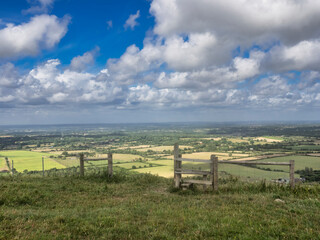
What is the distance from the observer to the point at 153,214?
24.5 ft

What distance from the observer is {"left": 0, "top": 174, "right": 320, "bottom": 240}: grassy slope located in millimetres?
5707

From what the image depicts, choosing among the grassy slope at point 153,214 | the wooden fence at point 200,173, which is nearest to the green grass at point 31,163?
the grassy slope at point 153,214

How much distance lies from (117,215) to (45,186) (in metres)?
6.36

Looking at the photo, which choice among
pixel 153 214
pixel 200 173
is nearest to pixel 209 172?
pixel 200 173

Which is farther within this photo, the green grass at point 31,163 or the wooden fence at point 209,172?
the green grass at point 31,163

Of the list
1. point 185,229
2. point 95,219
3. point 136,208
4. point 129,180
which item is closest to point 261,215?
point 185,229

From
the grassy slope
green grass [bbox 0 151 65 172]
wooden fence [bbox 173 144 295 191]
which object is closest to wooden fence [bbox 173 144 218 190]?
wooden fence [bbox 173 144 295 191]

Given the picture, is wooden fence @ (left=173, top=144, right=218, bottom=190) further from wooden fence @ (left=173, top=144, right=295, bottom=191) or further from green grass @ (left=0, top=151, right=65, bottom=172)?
green grass @ (left=0, top=151, right=65, bottom=172)

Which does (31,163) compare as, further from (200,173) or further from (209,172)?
(209,172)

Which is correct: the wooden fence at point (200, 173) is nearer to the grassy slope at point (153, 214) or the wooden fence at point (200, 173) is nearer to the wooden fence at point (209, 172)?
the wooden fence at point (209, 172)

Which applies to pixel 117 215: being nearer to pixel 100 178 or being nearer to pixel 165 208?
pixel 165 208

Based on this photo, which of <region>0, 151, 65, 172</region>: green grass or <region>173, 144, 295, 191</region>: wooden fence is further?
<region>0, 151, 65, 172</region>: green grass

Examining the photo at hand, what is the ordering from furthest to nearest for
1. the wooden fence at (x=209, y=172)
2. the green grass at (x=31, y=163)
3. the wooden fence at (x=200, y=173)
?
1. the green grass at (x=31, y=163)
2. the wooden fence at (x=200, y=173)
3. the wooden fence at (x=209, y=172)

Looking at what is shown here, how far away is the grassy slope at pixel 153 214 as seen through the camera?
18.7ft
